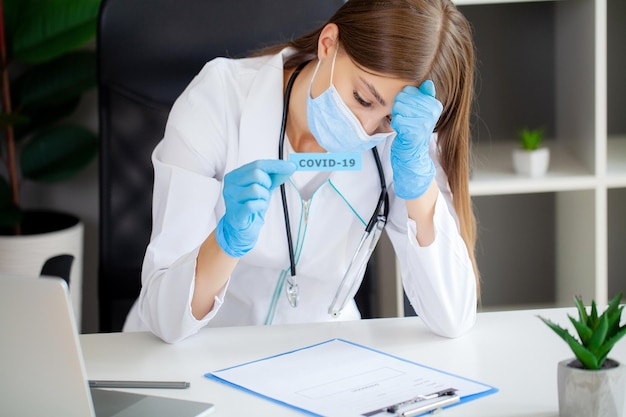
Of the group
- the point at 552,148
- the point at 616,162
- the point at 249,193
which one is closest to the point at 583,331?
the point at 249,193

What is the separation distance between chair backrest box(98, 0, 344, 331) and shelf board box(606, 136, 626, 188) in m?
0.83

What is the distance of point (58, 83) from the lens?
2.33m

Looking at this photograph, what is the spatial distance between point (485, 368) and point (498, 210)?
1497 millimetres

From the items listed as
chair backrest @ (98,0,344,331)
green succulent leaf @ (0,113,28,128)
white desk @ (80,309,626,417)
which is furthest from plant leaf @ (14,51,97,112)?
white desk @ (80,309,626,417)

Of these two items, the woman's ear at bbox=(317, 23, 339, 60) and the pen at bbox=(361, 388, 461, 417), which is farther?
the woman's ear at bbox=(317, 23, 339, 60)

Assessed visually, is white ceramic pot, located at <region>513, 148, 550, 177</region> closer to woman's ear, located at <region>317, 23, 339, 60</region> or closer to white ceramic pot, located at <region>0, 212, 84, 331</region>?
woman's ear, located at <region>317, 23, 339, 60</region>

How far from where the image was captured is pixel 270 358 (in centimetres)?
114

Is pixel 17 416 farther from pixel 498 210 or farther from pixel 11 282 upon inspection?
pixel 498 210

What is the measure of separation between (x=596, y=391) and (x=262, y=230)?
72 cm

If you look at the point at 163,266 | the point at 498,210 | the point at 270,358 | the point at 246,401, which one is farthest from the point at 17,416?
the point at 498,210

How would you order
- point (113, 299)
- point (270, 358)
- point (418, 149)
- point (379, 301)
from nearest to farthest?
1. point (270, 358)
2. point (418, 149)
3. point (113, 299)
4. point (379, 301)

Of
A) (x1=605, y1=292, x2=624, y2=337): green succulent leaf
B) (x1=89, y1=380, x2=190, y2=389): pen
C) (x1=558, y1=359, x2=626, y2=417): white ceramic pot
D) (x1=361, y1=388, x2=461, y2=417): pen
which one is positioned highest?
(x1=605, y1=292, x2=624, y2=337): green succulent leaf

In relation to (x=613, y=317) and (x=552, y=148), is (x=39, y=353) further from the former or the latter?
(x=552, y=148)

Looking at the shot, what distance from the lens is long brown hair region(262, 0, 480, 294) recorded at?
4.25 feet
